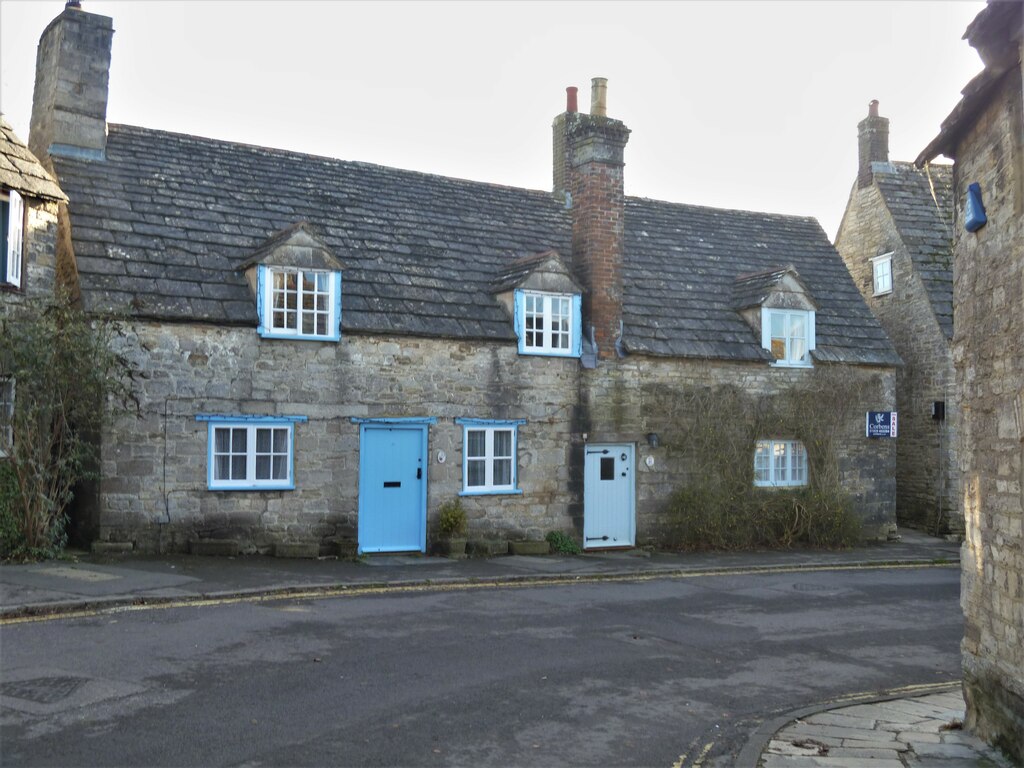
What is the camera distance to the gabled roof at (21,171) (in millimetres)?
15305

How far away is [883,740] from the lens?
25.9ft

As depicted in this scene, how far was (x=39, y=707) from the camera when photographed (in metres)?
7.75

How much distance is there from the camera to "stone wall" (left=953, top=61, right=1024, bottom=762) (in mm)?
7574

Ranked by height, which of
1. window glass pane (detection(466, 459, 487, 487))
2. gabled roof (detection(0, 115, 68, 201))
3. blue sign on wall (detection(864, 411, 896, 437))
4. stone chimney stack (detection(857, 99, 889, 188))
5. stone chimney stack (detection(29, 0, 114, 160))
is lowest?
window glass pane (detection(466, 459, 487, 487))

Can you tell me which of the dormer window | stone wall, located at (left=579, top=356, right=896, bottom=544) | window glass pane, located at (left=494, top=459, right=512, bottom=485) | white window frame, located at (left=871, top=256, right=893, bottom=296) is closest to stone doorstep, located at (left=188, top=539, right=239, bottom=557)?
the dormer window

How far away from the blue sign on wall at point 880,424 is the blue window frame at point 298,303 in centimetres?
1214

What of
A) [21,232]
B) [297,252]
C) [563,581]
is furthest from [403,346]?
[21,232]

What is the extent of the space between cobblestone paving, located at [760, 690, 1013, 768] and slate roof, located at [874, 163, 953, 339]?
17166 millimetres

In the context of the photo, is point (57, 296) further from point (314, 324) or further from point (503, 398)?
point (503, 398)

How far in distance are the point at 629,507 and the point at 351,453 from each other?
5895 mm

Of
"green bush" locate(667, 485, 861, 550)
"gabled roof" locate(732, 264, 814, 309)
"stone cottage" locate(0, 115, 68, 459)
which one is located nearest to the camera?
"stone cottage" locate(0, 115, 68, 459)

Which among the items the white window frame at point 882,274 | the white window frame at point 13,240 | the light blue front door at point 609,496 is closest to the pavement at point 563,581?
the light blue front door at point 609,496

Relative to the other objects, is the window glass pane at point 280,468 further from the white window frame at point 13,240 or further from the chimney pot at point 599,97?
the chimney pot at point 599,97

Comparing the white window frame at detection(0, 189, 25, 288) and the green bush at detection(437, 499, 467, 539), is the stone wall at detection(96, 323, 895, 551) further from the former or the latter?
the white window frame at detection(0, 189, 25, 288)
